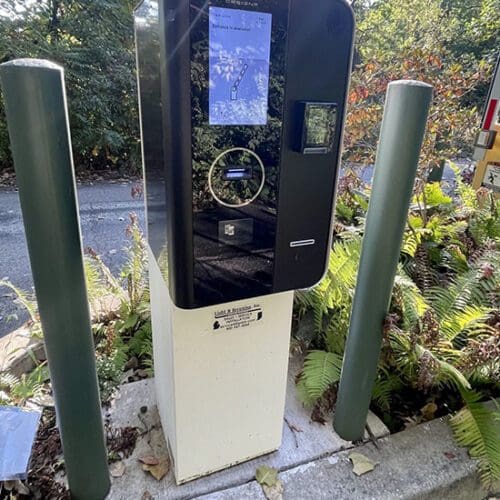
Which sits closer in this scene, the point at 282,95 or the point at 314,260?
the point at 282,95

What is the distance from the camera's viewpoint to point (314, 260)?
1.40 meters

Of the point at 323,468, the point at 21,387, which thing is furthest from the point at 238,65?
the point at 21,387

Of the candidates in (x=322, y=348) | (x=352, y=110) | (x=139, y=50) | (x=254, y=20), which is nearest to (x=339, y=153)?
(x=254, y=20)

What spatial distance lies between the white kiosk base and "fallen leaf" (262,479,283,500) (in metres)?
0.14

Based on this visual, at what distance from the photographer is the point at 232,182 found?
117 cm

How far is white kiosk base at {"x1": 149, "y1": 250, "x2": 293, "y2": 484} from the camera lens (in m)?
1.39

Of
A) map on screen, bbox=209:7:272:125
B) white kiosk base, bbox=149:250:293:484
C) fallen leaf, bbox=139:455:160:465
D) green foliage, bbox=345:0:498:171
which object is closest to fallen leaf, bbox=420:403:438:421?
white kiosk base, bbox=149:250:293:484

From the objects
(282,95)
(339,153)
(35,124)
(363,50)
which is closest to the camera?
(35,124)

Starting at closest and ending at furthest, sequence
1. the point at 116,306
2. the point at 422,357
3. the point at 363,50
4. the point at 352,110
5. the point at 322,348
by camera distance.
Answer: the point at 422,357
the point at 322,348
the point at 116,306
the point at 352,110
the point at 363,50

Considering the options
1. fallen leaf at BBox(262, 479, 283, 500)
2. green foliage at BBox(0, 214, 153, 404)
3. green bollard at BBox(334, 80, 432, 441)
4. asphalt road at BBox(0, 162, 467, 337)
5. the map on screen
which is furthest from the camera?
asphalt road at BBox(0, 162, 467, 337)

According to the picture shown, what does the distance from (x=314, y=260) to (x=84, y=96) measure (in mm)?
7099

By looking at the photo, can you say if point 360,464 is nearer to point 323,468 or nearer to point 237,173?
point 323,468

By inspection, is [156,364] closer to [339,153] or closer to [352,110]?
[339,153]

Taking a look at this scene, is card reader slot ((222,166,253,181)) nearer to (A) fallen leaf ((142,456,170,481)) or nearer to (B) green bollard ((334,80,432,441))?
(B) green bollard ((334,80,432,441))
